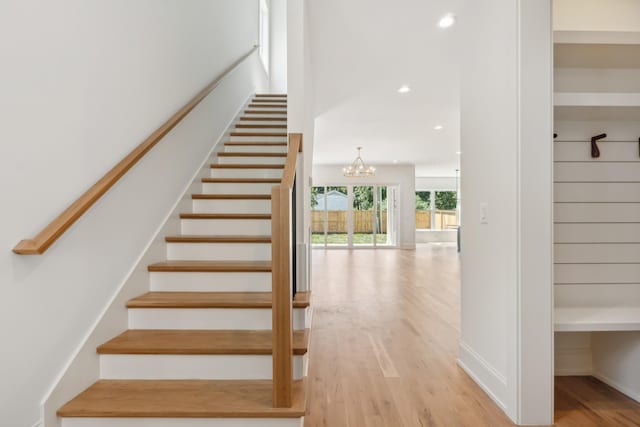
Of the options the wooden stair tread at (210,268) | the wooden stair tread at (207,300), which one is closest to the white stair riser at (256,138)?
the wooden stair tread at (210,268)

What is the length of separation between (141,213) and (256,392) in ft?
4.37

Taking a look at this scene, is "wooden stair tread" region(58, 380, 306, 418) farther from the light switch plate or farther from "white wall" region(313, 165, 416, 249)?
"white wall" region(313, 165, 416, 249)

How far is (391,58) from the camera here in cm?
435

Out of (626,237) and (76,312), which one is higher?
(626,237)

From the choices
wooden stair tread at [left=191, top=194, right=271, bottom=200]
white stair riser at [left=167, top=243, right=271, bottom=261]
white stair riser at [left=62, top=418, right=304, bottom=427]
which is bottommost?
white stair riser at [left=62, top=418, right=304, bottom=427]

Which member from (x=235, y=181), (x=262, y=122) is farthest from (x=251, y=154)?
(x=262, y=122)

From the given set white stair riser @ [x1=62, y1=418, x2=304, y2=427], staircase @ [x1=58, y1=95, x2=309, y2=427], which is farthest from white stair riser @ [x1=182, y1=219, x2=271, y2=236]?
white stair riser @ [x1=62, y1=418, x2=304, y2=427]

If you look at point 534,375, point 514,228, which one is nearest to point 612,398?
point 534,375

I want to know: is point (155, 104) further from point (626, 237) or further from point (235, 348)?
point (626, 237)

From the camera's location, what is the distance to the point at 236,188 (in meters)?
3.36

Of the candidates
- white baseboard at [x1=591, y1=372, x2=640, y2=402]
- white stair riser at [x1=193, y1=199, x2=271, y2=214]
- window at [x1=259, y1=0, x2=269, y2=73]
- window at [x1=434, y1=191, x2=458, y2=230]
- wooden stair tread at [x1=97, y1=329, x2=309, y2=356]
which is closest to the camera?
wooden stair tread at [x1=97, y1=329, x2=309, y2=356]

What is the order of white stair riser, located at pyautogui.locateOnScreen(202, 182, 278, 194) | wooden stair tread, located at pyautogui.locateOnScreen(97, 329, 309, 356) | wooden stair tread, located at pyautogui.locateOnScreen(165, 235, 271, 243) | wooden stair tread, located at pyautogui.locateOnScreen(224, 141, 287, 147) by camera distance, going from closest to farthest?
1. wooden stair tread, located at pyautogui.locateOnScreen(97, 329, 309, 356)
2. wooden stair tread, located at pyautogui.locateOnScreen(165, 235, 271, 243)
3. white stair riser, located at pyautogui.locateOnScreen(202, 182, 278, 194)
4. wooden stair tread, located at pyautogui.locateOnScreen(224, 141, 287, 147)

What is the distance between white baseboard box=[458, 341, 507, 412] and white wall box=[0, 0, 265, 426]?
2.20 meters

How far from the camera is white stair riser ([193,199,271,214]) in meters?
3.10
